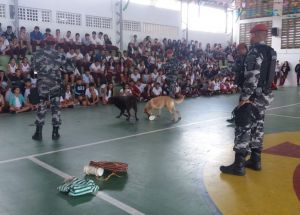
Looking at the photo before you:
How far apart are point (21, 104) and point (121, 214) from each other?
822 cm

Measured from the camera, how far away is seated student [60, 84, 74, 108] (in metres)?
11.4

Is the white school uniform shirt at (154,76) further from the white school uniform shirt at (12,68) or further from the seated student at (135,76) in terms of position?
the white school uniform shirt at (12,68)

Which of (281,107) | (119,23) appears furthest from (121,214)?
(119,23)

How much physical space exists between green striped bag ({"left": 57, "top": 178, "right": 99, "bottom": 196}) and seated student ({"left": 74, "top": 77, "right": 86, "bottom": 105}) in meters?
8.39

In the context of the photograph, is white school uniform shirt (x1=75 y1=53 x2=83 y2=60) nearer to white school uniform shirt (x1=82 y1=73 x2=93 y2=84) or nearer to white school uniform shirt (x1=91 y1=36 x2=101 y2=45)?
white school uniform shirt (x1=82 y1=73 x2=93 y2=84)

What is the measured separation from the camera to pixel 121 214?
3.34 meters

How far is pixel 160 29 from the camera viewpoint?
20.1 m

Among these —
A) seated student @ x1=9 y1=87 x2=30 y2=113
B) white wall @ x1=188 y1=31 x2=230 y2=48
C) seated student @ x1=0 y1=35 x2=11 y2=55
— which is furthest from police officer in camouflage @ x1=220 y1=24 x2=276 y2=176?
white wall @ x1=188 y1=31 x2=230 y2=48

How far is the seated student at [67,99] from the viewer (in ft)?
37.4

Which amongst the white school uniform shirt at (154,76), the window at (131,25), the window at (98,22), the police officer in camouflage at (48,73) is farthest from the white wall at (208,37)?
the police officer in camouflage at (48,73)

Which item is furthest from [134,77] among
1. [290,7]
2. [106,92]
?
[290,7]

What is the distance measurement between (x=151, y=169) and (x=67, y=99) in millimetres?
7512

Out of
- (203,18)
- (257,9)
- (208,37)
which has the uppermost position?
(257,9)

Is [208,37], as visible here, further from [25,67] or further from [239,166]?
[239,166]
